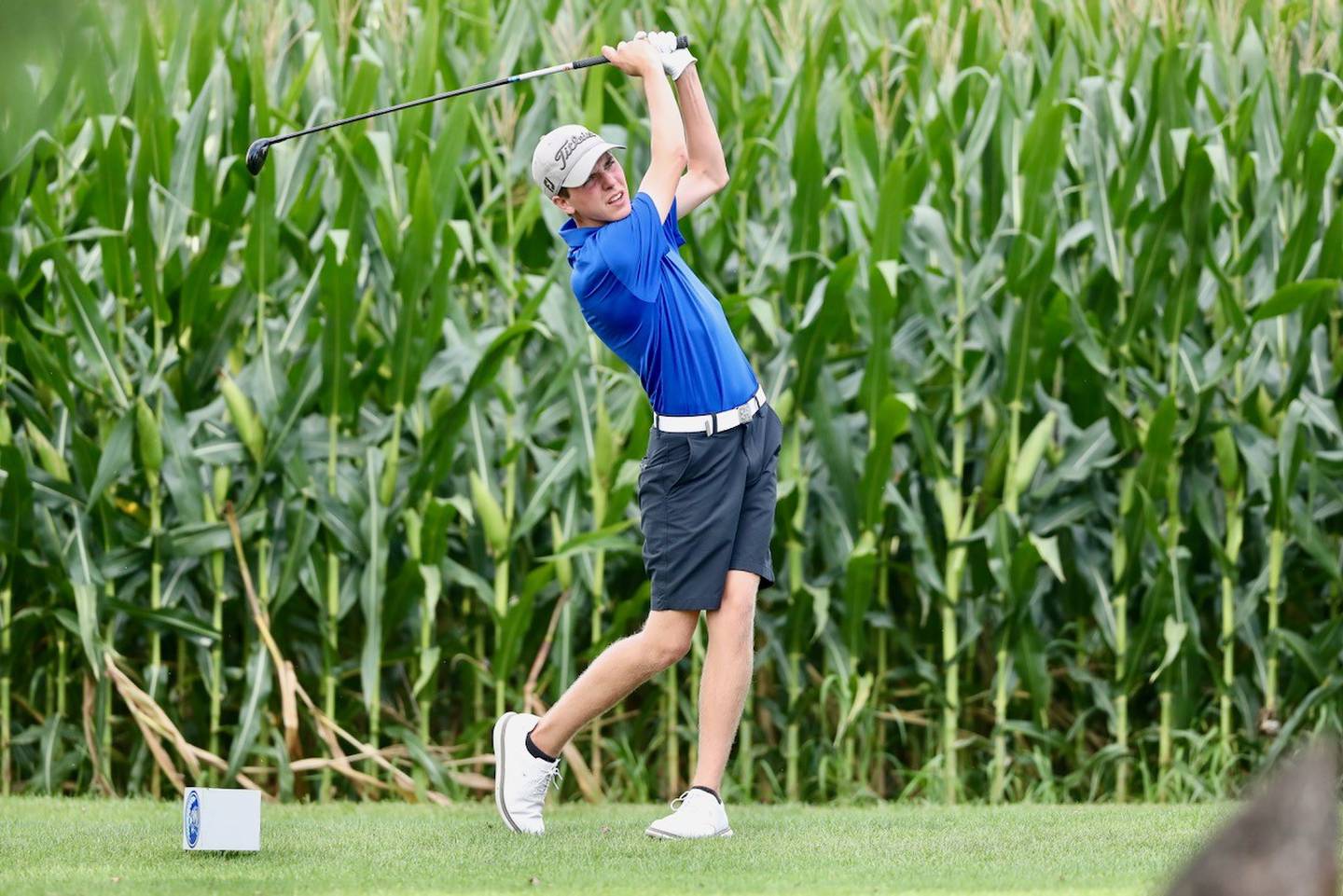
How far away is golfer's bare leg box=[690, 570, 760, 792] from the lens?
4.17 metres

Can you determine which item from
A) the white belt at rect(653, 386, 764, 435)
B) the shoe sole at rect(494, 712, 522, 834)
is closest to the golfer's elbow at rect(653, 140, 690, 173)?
the white belt at rect(653, 386, 764, 435)

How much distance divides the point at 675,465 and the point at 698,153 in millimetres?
898

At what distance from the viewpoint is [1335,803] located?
82.9 inches

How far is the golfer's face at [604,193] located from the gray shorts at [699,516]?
0.57 m

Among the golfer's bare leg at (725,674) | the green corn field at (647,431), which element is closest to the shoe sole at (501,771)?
the golfer's bare leg at (725,674)

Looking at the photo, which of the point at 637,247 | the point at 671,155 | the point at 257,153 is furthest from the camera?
the point at 257,153

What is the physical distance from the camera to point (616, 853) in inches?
154

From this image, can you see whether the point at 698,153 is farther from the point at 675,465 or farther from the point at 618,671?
the point at 618,671

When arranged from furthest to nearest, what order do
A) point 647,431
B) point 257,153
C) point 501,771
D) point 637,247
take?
point 647,431
point 257,153
point 501,771
point 637,247

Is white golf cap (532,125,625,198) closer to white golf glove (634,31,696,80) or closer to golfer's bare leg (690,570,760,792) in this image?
white golf glove (634,31,696,80)

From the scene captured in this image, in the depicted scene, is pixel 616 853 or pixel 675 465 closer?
pixel 616 853

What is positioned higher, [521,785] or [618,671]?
[618,671]

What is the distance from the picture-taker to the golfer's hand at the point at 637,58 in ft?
13.4

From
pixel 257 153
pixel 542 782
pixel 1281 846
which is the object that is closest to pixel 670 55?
pixel 257 153
